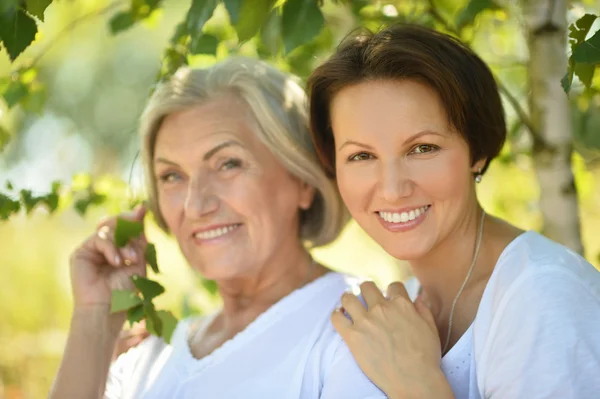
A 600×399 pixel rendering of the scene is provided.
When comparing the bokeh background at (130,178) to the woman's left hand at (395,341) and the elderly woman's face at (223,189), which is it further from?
the woman's left hand at (395,341)

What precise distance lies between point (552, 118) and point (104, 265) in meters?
1.69

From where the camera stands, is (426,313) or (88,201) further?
(88,201)

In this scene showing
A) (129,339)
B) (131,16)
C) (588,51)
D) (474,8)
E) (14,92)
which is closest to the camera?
(588,51)

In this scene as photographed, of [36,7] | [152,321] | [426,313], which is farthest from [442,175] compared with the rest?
[36,7]

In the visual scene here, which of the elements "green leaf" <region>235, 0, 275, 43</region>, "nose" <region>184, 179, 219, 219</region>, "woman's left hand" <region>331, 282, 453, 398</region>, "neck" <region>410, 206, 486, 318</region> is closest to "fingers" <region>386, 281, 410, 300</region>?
"woman's left hand" <region>331, 282, 453, 398</region>

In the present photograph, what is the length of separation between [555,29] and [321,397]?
1.49m

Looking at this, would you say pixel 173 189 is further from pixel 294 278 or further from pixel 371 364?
pixel 371 364

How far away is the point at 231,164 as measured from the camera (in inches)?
105

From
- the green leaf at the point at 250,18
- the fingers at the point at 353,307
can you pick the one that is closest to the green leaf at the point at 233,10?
the green leaf at the point at 250,18

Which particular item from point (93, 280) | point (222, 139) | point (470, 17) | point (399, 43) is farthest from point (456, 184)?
point (93, 280)

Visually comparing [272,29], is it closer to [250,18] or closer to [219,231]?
[250,18]

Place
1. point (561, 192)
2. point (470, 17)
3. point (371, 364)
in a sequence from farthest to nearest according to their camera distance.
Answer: point (561, 192) < point (470, 17) < point (371, 364)

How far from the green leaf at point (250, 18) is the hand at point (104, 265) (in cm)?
98

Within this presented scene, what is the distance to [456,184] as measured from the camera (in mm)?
2215
